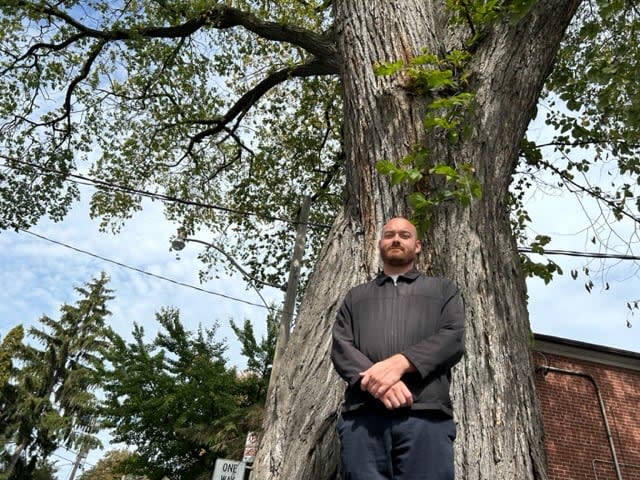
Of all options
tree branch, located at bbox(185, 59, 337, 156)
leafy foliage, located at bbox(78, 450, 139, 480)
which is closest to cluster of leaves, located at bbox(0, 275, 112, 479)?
leafy foliage, located at bbox(78, 450, 139, 480)

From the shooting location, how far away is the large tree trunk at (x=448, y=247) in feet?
8.43

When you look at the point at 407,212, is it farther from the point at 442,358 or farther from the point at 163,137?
the point at 163,137

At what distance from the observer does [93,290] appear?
3722 cm

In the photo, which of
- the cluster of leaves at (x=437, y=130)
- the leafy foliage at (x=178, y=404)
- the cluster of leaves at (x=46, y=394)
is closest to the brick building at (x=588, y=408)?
the leafy foliage at (x=178, y=404)

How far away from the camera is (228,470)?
28.6ft

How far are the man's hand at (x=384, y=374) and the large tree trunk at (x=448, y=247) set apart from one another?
72 cm

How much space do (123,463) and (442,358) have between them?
1610 cm

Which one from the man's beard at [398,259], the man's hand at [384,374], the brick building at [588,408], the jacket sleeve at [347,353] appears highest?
the brick building at [588,408]

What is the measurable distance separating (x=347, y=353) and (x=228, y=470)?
24.6 ft

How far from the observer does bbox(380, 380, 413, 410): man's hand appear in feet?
6.32

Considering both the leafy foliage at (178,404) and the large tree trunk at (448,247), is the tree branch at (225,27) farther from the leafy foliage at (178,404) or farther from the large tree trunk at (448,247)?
the leafy foliage at (178,404)

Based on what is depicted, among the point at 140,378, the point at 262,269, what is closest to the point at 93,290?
the point at 140,378

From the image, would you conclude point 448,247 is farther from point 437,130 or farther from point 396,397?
point 396,397

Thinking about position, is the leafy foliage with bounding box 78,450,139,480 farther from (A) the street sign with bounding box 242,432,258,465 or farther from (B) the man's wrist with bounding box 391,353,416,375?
(B) the man's wrist with bounding box 391,353,416,375
